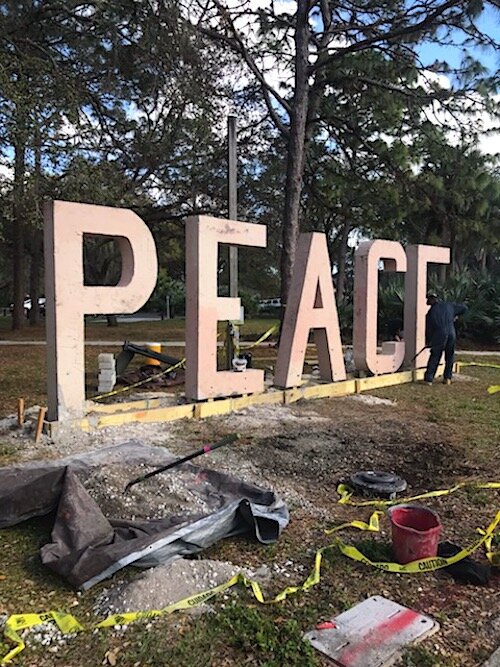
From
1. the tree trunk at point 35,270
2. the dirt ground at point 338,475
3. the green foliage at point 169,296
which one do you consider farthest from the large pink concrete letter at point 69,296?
the green foliage at point 169,296

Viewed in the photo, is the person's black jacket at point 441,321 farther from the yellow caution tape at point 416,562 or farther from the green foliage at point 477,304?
the green foliage at point 477,304

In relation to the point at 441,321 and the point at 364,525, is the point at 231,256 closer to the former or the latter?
the point at 441,321

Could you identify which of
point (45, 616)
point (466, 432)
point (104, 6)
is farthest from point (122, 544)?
point (104, 6)

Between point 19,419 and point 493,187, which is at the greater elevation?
point 493,187

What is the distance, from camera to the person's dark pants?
10.4 m

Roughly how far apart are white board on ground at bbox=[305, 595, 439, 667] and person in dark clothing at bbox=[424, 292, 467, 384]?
774cm

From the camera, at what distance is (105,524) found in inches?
141

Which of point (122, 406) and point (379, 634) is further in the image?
point (122, 406)

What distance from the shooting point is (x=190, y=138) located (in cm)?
1614

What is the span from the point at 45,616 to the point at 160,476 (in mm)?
1638

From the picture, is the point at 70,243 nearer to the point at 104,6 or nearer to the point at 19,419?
the point at 19,419

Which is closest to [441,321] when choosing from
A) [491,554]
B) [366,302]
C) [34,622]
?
[366,302]

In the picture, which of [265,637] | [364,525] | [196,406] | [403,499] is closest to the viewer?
[265,637]

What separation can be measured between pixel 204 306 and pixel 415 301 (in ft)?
15.6
